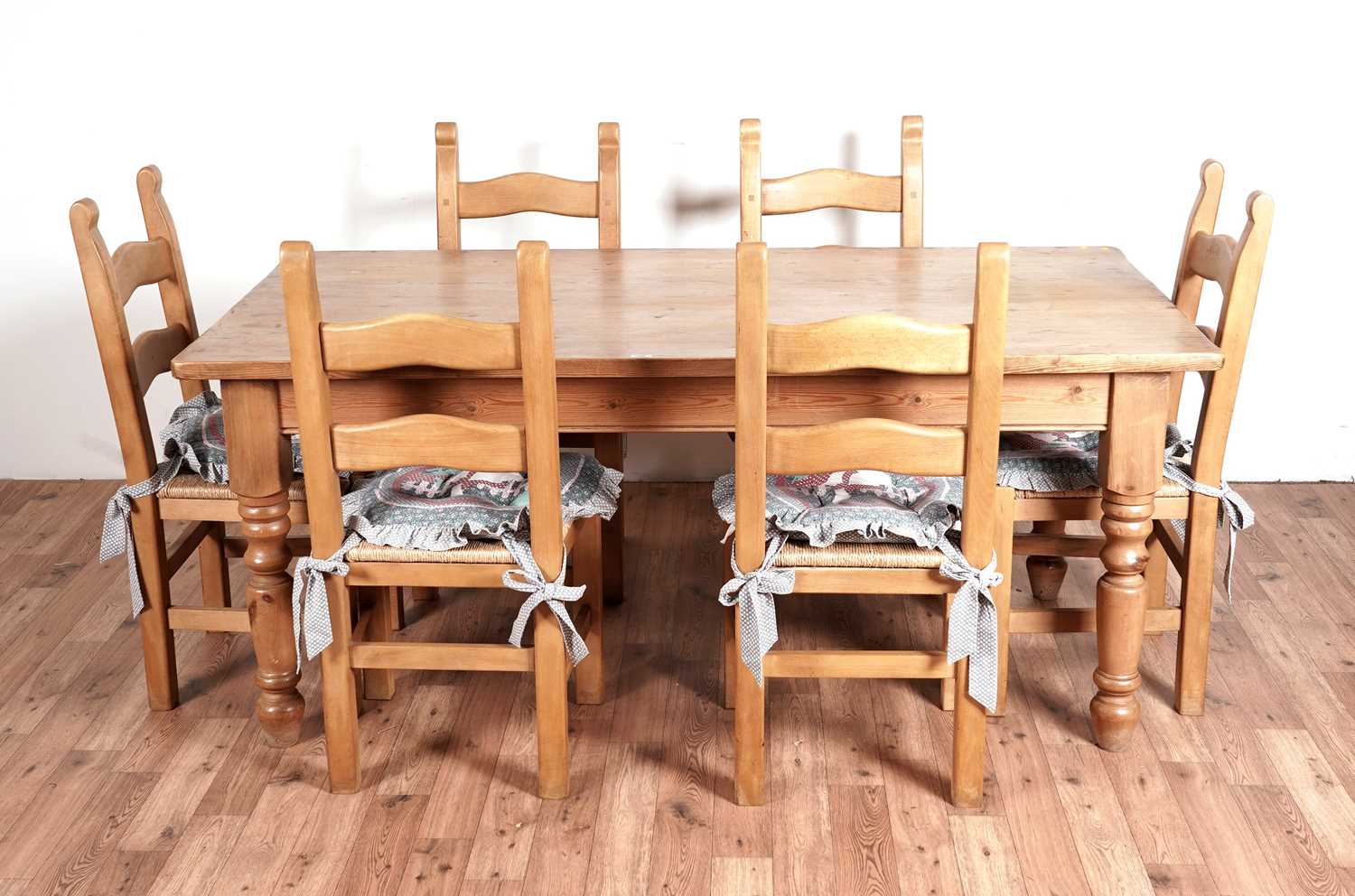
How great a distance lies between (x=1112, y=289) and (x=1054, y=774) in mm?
900

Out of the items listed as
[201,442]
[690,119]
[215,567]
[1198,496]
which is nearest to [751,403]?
[1198,496]

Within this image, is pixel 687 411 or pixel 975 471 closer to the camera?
pixel 975 471

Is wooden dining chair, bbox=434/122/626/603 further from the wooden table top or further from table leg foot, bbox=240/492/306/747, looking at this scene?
table leg foot, bbox=240/492/306/747

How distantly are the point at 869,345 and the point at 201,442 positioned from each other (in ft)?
4.32

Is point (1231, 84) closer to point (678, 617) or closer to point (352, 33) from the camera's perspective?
point (678, 617)

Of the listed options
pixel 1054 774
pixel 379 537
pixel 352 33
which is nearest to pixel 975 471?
pixel 1054 774

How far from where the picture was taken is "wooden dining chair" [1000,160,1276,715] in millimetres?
2424

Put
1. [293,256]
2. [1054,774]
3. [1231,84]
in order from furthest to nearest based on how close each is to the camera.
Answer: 1. [1231,84]
2. [1054,774]
3. [293,256]

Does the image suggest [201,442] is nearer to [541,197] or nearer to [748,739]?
[541,197]

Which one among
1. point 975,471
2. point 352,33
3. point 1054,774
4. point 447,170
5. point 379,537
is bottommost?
point 1054,774

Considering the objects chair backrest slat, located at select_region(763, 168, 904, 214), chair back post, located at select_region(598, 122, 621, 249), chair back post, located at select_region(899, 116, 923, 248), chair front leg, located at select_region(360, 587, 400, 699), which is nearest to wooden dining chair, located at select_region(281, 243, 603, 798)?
chair front leg, located at select_region(360, 587, 400, 699)

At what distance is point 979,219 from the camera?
3600 millimetres

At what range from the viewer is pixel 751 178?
3.16 m

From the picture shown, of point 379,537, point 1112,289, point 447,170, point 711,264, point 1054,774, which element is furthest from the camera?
point 447,170
